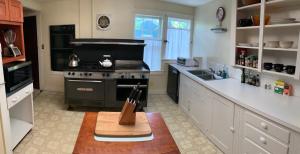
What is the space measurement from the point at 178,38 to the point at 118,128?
4.00 metres

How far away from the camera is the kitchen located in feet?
7.06

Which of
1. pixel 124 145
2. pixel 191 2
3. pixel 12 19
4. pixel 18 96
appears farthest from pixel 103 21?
pixel 124 145

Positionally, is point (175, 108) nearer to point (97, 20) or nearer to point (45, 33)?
point (97, 20)

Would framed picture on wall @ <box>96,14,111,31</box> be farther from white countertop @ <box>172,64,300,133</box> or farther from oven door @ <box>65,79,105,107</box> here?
white countertop @ <box>172,64,300,133</box>

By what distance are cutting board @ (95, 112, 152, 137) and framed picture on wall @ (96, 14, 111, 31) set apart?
3.40 meters

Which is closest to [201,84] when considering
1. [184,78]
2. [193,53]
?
[184,78]

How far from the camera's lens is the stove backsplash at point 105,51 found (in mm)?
4582

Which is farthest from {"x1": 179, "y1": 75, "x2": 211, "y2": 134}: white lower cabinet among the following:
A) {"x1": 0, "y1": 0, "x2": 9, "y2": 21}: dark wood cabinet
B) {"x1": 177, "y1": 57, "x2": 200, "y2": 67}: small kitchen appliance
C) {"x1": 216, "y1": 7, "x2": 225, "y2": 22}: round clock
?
{"x1": 0, "y1": 0, "x2": 9, "y2": 21}: dark wood cabinet

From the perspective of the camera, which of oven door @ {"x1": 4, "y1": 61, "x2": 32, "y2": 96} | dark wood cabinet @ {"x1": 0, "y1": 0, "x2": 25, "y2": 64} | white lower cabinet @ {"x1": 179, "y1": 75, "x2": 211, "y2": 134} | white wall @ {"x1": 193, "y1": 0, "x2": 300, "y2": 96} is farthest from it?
white wall @ {"x1": 193, "y1": 0, "x2": 300, "y2": 96}

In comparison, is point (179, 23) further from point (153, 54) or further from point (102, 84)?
point (102, 84)

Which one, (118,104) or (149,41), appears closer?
(118,104)

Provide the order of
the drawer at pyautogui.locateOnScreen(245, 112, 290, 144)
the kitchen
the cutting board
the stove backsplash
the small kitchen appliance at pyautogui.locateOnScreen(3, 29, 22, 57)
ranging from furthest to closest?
the stove backsplash, the small kitchen appliance at pyautogui.locateOnScreen(3, 29, 22, 57), the kitchen, the drawer at pyautogui.locateOnScreen(245, 112, 290, 144), the cutting board

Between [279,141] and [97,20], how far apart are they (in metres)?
4.27

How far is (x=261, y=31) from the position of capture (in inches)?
99.8
